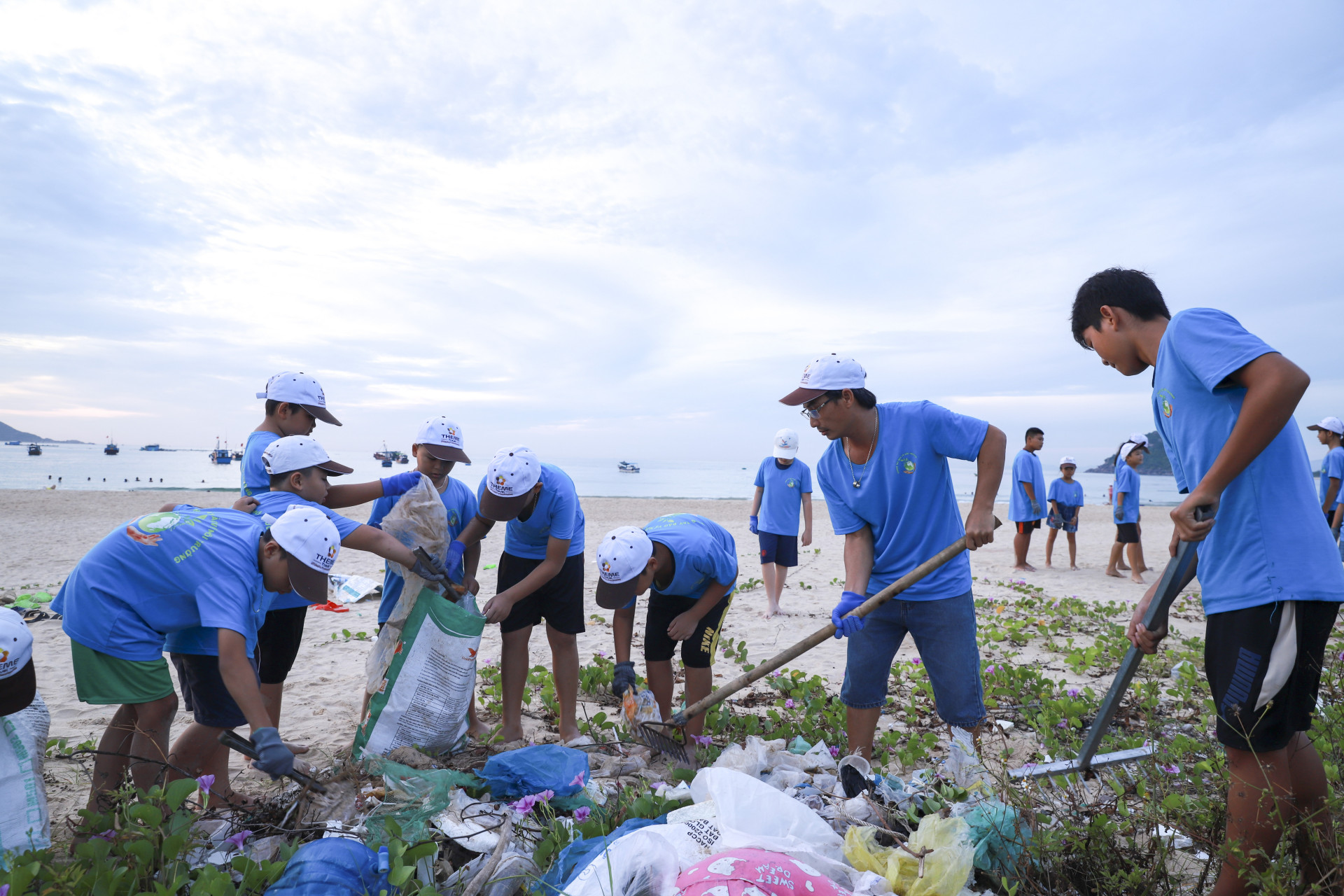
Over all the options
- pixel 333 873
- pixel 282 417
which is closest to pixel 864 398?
pixel 333 873

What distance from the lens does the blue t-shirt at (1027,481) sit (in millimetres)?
9633

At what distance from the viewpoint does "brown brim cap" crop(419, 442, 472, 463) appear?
381 cm

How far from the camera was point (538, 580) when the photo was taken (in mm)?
3648

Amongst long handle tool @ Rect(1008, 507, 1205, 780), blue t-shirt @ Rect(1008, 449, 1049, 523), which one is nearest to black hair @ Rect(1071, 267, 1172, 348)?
long handle tool @ Rect(1008, 507, 1205, 780)

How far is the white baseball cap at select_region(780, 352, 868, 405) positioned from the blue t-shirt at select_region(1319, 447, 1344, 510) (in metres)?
8.13

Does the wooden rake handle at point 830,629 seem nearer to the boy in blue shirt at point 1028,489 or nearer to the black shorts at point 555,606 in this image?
the black shorts at point 555,606

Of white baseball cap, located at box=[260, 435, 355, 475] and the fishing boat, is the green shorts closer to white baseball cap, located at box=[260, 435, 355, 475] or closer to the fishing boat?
white baseball cap, located at box=[260, 435, 355, 475]

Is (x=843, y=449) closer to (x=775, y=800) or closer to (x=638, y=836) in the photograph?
(x=775, y=800)

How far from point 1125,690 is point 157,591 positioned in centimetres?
367

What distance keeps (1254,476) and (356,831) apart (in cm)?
292

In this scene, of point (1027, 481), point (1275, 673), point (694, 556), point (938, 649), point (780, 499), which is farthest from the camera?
point (1027, 481)

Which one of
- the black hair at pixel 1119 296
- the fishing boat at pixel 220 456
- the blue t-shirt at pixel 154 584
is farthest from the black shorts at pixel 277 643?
Result: the fishing boat at pixel 220 456

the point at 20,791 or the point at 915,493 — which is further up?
the point at 915,493

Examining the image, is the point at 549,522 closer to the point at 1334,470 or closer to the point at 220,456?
the point at 1334,470
